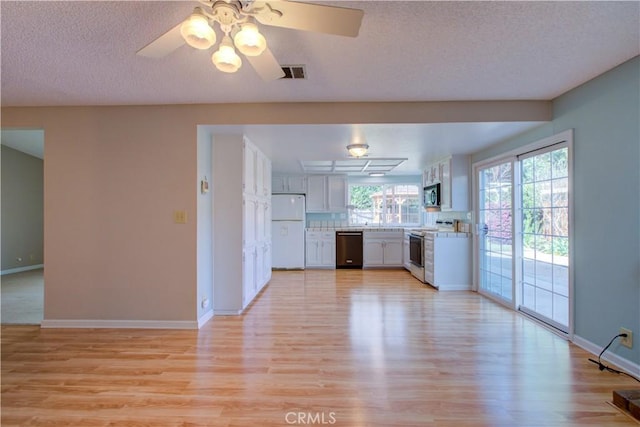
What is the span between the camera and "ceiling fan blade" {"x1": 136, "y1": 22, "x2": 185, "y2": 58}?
1.55 m

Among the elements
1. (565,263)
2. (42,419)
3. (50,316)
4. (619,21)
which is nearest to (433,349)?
(565,263)

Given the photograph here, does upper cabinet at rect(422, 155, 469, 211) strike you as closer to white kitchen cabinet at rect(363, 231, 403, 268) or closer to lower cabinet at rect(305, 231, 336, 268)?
white kitchen cabinet at rect(363, 231, 403, 268)

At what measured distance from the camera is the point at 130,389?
2016 mm

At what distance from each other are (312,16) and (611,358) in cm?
311

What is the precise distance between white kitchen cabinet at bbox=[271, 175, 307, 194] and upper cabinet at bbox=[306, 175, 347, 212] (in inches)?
6.9

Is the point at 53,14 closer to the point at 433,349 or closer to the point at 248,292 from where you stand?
the point at 248,292

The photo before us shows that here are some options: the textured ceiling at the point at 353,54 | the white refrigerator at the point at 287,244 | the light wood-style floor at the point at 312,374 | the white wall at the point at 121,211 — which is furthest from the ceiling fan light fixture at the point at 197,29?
the white refrigerator at the point at 287,244

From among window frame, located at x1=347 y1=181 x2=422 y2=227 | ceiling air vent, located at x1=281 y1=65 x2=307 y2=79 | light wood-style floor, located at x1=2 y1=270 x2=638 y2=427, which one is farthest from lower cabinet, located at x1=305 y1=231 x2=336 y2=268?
ceiling air vent, located at x1=281 y1=65 x2=307 y2=79

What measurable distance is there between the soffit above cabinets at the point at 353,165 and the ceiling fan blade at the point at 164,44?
350 cm

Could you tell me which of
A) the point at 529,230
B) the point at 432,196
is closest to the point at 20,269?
the point at 432,196

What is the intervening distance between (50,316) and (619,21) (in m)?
5.04

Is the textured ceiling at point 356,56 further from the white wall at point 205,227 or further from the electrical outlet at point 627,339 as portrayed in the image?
the electrical outlet at point 627,339

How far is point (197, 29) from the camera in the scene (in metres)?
1.39

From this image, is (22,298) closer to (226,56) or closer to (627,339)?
(226,56)
